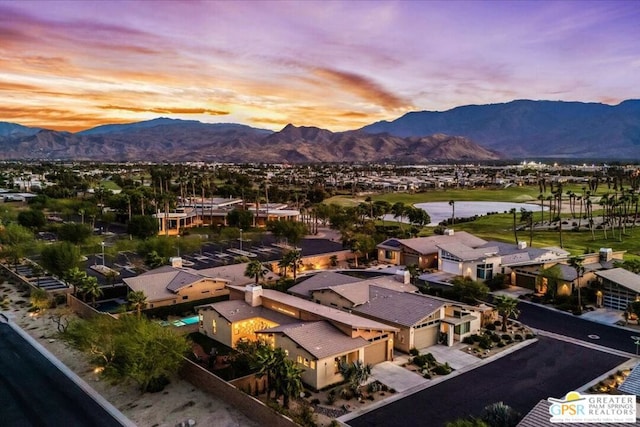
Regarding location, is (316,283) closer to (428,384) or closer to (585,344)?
(428,384)

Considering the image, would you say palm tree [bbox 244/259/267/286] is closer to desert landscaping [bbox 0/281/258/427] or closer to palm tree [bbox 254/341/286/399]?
desert landscaping [bbox 0/281/258/427]

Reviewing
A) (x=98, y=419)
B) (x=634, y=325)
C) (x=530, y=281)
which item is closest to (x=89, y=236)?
(x=98, y=419)

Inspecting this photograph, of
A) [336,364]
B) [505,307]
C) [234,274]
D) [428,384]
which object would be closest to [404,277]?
[505,307]

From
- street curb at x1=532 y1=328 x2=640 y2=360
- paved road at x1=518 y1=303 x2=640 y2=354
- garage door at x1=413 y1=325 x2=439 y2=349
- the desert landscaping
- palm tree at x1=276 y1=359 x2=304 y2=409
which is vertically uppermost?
palm tree at x1=276 y1=359 x2=304 y2=409

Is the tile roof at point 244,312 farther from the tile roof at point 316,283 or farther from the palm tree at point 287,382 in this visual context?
the palm tree at point 287,382

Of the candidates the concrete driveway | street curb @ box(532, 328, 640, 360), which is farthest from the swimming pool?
street curb @ box(532, 328, 640, 360)

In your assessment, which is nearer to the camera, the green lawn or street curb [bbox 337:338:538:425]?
street curb [bbox 337:338:538:425]
